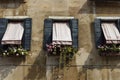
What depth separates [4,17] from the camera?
1538cm

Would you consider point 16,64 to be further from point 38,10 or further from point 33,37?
point 38,10

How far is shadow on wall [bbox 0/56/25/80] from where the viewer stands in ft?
48.0

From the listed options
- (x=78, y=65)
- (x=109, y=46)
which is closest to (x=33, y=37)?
(x=78, y=65)

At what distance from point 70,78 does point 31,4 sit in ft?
11.8

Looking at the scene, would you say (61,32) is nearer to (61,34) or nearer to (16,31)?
(61,34)

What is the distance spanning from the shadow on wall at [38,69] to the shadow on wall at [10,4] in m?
2.45

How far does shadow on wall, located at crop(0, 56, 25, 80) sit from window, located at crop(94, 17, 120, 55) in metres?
3.23

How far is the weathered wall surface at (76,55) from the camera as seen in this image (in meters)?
14.6

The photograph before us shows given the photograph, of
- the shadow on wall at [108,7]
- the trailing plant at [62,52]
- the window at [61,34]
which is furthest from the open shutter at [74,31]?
the shadow on wall at [108,7]

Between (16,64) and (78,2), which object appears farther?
(78,2)

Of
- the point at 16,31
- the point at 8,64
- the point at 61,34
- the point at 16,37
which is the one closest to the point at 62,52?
the point at 61,34

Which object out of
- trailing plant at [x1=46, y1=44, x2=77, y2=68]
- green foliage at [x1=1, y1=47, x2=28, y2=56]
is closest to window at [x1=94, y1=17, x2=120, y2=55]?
trailing plant at [x1=46, y1=44, x2=77, y2=68]

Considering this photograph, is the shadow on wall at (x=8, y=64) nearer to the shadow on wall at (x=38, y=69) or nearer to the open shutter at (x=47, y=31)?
the shadow on wall at (x=38, y=69)

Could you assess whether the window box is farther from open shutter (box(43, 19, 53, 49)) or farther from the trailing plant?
the trailing plant
